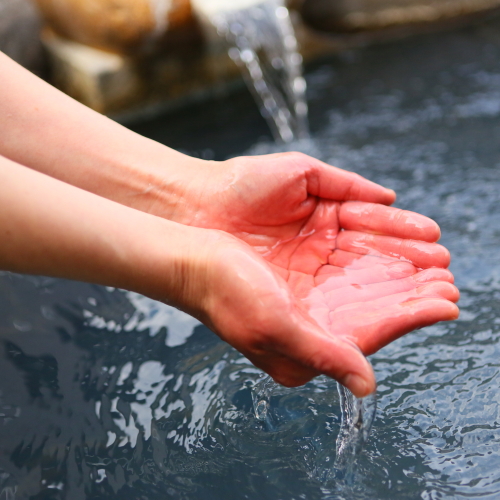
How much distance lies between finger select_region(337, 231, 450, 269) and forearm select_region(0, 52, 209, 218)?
584mm

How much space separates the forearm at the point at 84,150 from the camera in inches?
74.0

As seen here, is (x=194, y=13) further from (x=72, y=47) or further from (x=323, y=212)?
(x=323, y=212)

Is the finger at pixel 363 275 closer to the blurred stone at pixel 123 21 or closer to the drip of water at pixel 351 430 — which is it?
the drip of water at pixel 351 430

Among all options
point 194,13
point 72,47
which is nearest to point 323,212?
point 194,13

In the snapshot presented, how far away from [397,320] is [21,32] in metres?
3.83

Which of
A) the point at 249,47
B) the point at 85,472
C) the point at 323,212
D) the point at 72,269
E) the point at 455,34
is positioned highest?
the point at 72,269

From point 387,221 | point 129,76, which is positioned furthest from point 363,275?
point 129,76

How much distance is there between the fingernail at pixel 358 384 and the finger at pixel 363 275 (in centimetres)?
41

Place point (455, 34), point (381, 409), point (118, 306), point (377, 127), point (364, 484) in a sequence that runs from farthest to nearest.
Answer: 1. point (455, 34)
2. point (377, 127)
3. point (118, 306)
4. point (381, 409)
5. point (364, 484)

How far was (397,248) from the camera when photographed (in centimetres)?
178

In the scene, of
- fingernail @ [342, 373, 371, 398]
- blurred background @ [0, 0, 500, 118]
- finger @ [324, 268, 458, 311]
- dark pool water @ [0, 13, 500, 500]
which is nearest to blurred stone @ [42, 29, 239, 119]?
blurred background @ [0, 0, 500, 118]

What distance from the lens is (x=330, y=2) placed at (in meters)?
5.26

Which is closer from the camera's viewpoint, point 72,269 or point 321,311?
point 72,269

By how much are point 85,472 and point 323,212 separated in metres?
1.13
